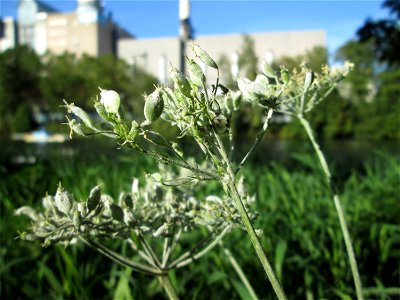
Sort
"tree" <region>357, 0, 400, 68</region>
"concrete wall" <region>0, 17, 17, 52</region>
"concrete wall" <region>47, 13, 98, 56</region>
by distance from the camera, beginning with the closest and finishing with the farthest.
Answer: "tree" <region>357, 0, 400, 68</region> → "concrete wall" <region>47, 13, 98, 56</region> → "concrete wall" <region>0, 17, 17, 52</region>

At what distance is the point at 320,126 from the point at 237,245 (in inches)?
1452

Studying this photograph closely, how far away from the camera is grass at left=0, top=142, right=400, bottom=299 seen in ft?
6.90

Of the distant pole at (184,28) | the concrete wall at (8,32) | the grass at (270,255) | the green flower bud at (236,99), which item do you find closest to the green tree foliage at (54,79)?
the distant pole at (184,28)

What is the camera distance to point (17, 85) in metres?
57.4

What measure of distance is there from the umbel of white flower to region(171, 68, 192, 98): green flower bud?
0.09 metres

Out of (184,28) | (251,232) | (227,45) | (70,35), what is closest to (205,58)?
(251,232)

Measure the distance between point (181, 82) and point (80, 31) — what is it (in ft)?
240

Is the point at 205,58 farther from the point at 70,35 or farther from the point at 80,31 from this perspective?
the point at 70,35

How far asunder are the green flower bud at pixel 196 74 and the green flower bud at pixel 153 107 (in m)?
0.07

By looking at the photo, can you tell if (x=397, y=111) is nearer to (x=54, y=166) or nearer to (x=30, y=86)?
(x=54, y=166)

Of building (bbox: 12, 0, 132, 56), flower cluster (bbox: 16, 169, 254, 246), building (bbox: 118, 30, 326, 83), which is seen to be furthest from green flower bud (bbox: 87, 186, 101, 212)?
building (bbox: 12, 0, 132, 56)

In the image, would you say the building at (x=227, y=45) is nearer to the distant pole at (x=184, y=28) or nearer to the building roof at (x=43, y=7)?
the distant pole at (x=184, y=28)

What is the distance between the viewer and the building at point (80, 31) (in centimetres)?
6744

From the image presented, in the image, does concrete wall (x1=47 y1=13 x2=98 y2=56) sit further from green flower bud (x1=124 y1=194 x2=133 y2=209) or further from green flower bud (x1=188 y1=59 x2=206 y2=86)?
green flower bud (x1=188 y1=59 x2=206 y2=86)
